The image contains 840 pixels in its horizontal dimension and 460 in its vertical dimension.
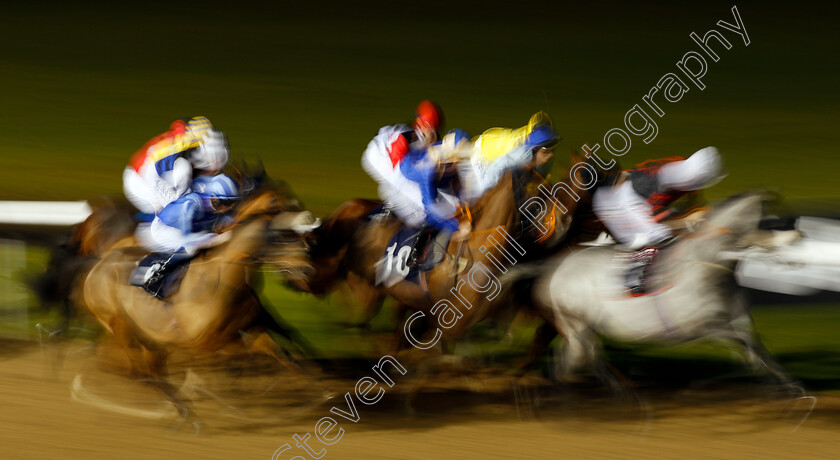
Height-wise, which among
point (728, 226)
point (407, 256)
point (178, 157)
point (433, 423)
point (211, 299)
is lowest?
point (433, 423)

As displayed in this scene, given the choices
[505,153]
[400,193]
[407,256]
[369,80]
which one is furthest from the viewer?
[369,80]

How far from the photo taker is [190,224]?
451cm

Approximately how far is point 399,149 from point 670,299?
6.09 ft

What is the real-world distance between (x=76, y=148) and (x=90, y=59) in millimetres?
5849

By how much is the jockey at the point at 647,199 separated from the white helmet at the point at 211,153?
1882mm

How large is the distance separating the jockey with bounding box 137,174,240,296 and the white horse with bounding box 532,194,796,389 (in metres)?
1.66

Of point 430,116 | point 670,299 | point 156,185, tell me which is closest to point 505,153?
point 430,116

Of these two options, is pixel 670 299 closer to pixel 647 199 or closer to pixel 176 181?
pixel 647 199

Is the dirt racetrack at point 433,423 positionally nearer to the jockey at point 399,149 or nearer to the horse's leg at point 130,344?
the horse's leg at point 130,344

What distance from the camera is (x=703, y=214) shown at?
4.43 meters

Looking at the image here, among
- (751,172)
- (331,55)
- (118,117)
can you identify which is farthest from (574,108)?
(118,117)

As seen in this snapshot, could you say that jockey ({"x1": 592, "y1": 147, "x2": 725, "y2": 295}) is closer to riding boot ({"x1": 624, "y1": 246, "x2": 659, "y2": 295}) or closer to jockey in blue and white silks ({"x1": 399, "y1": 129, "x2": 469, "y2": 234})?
riding boot ({"x1": 624, "y1": 246, "x2": 659, "y2": 295})

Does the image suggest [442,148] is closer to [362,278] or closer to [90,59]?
[362,278]

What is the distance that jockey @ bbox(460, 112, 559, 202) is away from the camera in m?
4.86
